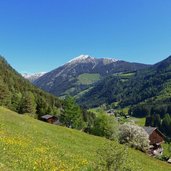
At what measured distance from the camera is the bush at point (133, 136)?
97375mm

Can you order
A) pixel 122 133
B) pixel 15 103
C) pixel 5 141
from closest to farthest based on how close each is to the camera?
pixel 5 141 → pixel 122 133 → pixel 15 103

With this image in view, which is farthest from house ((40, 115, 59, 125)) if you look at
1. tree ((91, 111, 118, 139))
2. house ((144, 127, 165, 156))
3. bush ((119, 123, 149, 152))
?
bush ((119, 123, 149, 152))

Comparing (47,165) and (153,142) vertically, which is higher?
(47,165)

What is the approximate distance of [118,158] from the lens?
70.9 feet

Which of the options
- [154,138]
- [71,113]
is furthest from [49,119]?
[154,138]

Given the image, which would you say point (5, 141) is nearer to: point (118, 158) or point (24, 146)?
point (24, 146)

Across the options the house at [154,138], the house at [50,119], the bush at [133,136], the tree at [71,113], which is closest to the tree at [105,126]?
the bush at [133,136]

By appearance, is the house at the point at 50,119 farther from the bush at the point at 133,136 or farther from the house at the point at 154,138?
the bush at the point at 133,136

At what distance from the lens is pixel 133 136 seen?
9831 cm

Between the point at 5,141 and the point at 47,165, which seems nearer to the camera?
the point at 47,165

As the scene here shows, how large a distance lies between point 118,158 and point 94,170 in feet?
5.83

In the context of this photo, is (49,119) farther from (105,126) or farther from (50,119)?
(105,126)

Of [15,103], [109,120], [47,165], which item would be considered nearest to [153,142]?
[109,120]

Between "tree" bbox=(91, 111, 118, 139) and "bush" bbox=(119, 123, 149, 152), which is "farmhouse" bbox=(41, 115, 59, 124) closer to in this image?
"tree" bbox=(91, 111, 118, 139)
